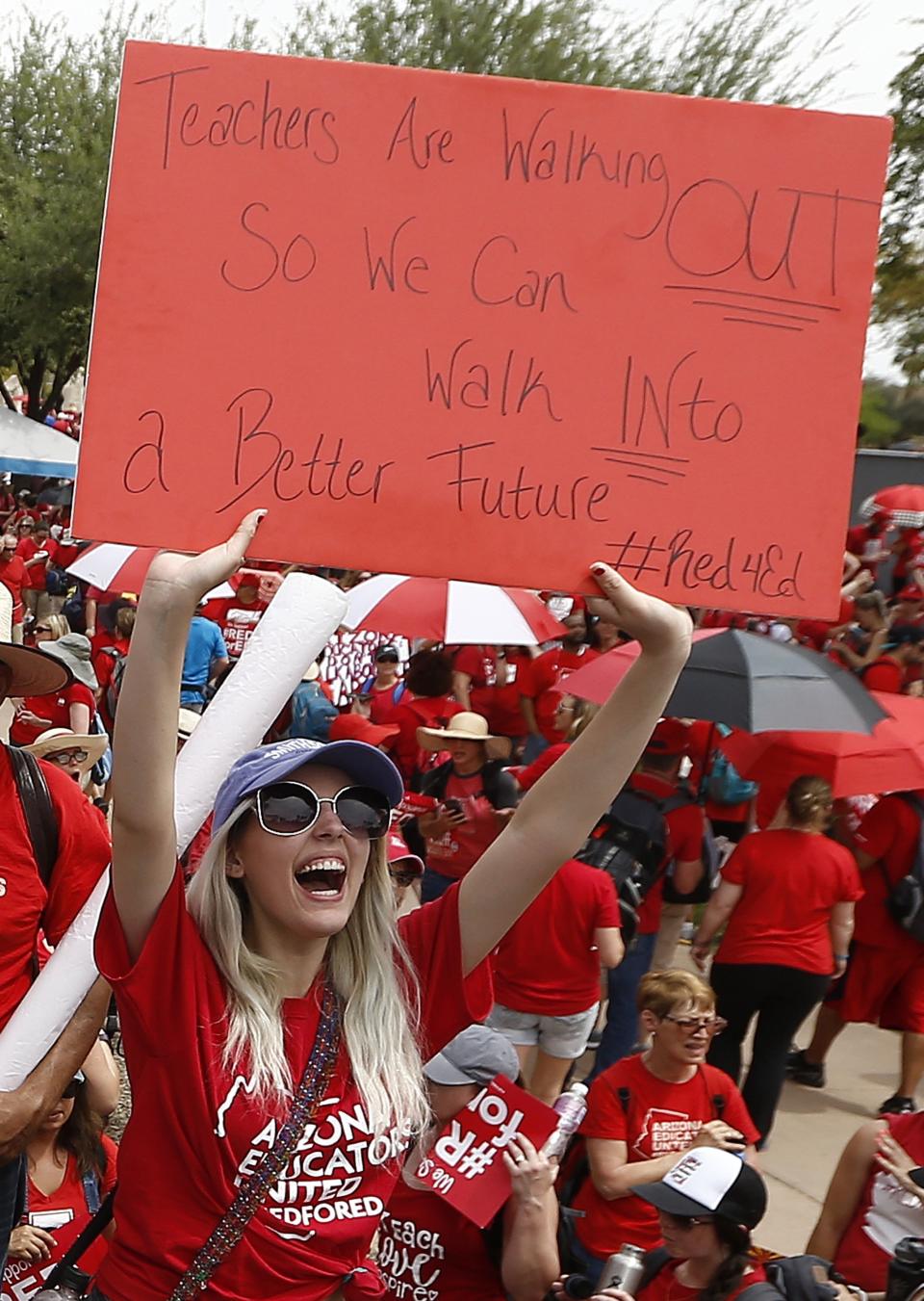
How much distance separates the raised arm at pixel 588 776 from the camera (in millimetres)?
2293

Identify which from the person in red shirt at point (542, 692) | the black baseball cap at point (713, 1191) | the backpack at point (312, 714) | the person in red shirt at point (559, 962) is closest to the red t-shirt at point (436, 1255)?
the black baseball cap at point (713, 1191)

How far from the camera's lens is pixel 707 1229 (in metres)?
3.47

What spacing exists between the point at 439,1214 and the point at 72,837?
1.15m

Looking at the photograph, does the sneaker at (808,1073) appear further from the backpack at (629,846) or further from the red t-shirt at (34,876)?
the red t-shirt at (34,876)

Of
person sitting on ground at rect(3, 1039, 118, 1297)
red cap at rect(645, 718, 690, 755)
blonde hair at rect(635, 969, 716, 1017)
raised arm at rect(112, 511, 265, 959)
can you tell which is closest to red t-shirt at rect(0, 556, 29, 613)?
red cap at rect(645, 718, 690, 755)

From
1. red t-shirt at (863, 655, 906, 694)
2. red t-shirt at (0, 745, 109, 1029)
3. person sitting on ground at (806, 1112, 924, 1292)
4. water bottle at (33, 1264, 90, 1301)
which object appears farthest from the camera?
red t-shirt at (863, 655, 906, 694)

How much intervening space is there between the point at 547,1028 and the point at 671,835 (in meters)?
1.16

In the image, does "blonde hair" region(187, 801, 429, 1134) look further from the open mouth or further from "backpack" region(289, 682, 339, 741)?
"backpack" region(289, 682, 339, 741)

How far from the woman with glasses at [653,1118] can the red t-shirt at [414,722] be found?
358cm

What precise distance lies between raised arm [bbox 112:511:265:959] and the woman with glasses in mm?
2497

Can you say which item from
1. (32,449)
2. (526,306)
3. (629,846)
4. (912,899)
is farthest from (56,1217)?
(32,449)

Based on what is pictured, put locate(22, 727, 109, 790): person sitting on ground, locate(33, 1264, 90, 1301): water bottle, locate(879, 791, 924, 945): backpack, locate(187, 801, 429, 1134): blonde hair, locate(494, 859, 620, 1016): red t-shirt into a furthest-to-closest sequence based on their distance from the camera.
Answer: locate(879, 791, 924, 945): backpack
locate(22, 727, 109, 790): person sitting on ground
locate(494, 859, 620, 1016): red t-shirt
locate(33, 1264, 90, 1301): water bottle
locate(187, 801, 429, 1134): blonde hair

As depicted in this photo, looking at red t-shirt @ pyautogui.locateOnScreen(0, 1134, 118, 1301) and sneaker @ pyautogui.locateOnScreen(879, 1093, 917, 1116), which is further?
sneaker @ pyautogui.locateOnScreen(879, 1093, 917, 1116)

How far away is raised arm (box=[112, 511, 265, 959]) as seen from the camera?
6.72 feet
